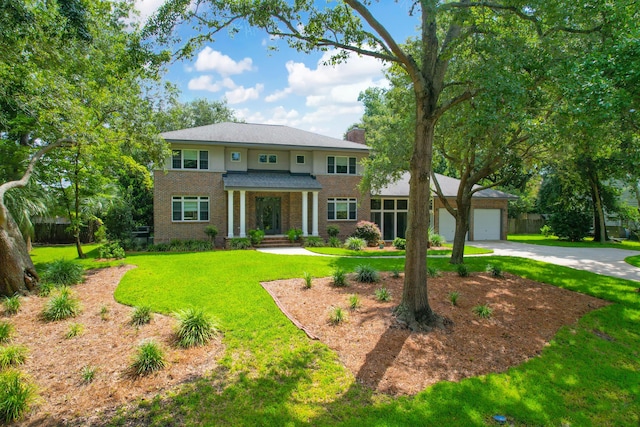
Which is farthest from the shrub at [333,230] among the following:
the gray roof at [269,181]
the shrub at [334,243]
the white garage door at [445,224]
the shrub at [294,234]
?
the white garage door at [445,224]

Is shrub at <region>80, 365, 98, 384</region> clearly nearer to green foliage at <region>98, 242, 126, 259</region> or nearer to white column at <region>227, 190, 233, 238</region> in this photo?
green foliage at <region>98, 242, 126, 259</region>

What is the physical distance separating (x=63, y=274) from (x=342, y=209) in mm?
14225

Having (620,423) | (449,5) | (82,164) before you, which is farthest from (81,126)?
(620,423)

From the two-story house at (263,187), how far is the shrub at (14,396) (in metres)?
14.0

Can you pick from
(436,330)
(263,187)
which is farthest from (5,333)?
(263,187)

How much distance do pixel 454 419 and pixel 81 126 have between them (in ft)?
38.5

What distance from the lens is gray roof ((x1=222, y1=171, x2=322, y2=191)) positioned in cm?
1817

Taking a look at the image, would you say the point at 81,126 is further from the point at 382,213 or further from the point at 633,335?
the point at 382,213

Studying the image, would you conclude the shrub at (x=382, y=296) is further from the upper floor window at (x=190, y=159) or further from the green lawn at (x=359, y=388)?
the upper floor window at (x=190, y=159)

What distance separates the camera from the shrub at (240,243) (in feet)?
58.0

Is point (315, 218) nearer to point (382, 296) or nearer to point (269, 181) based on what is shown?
point (269, 181)

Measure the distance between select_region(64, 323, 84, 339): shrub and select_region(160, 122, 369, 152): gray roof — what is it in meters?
12.7

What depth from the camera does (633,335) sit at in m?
6.88

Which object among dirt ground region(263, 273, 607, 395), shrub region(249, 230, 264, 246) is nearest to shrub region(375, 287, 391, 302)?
dirt ground region(263, 273, 607, 395)
